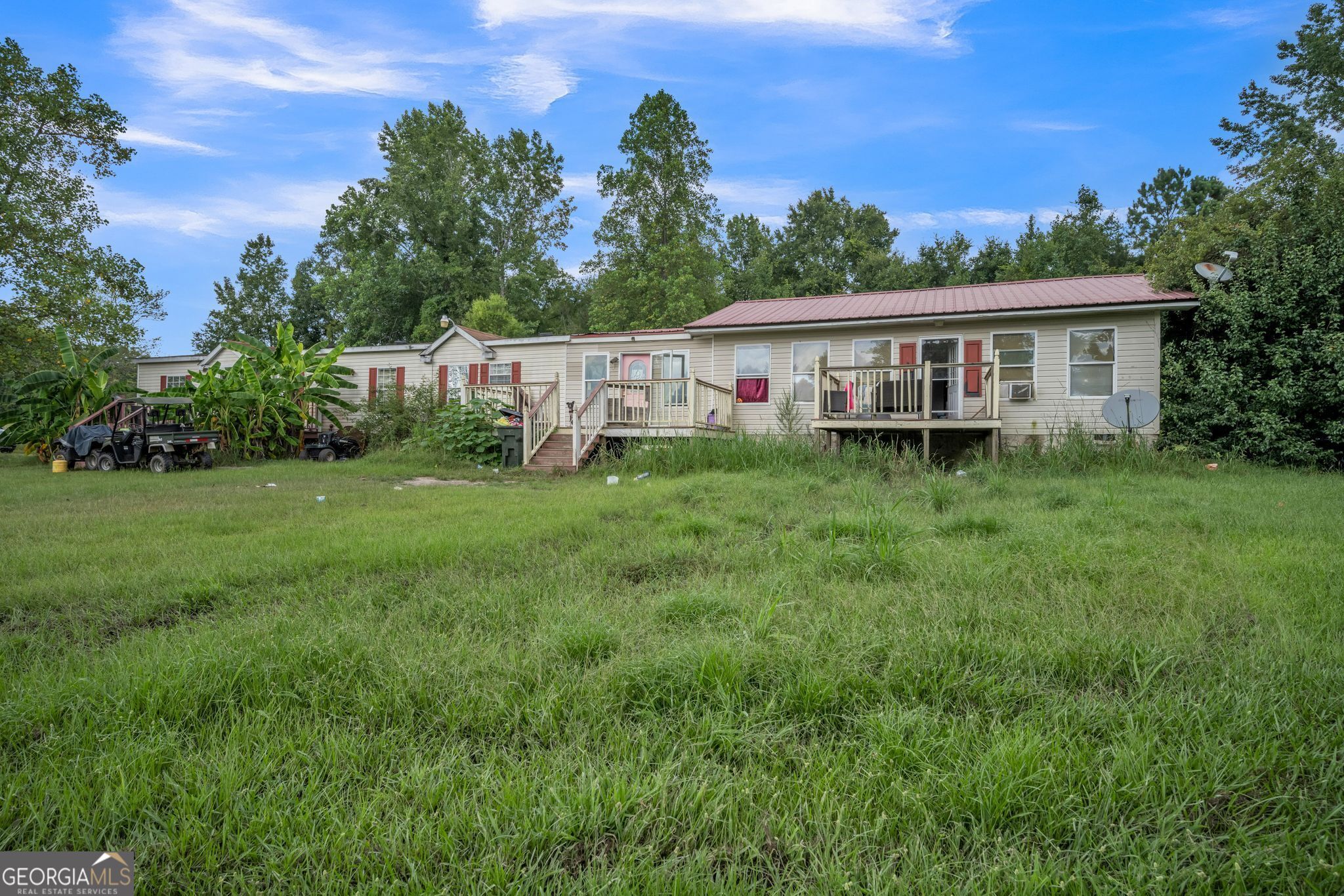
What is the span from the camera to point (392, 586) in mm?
4121

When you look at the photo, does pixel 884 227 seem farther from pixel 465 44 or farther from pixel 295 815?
pixel 295 815

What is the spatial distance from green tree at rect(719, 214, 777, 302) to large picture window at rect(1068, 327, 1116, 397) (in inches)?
774

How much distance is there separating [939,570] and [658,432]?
10.0 meters

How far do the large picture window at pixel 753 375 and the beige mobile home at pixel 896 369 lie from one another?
2 centimetres

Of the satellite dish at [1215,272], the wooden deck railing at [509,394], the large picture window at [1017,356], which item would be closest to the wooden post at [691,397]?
the wooden deck railing at [509,394]

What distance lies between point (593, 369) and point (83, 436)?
1213 cm

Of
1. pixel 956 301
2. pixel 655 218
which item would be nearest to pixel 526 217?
pixel 655 218

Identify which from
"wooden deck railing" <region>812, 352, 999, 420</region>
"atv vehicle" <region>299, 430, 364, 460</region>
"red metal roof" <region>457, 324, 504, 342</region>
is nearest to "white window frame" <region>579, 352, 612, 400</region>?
"red metal roof" <region>457, 324, 504, 342</region>

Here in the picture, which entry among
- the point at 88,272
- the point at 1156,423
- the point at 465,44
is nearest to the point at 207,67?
the point at 465,44

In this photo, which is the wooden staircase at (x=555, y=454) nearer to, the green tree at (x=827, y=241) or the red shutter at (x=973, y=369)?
the red shutter at (x=973, y=369)

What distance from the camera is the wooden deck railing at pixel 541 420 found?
14.4 meters

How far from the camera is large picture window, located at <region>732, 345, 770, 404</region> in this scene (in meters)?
16.2

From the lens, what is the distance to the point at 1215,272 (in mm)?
12242

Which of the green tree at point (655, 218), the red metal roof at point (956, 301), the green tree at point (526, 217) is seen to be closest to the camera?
the red metal roof at point (956, 301)
